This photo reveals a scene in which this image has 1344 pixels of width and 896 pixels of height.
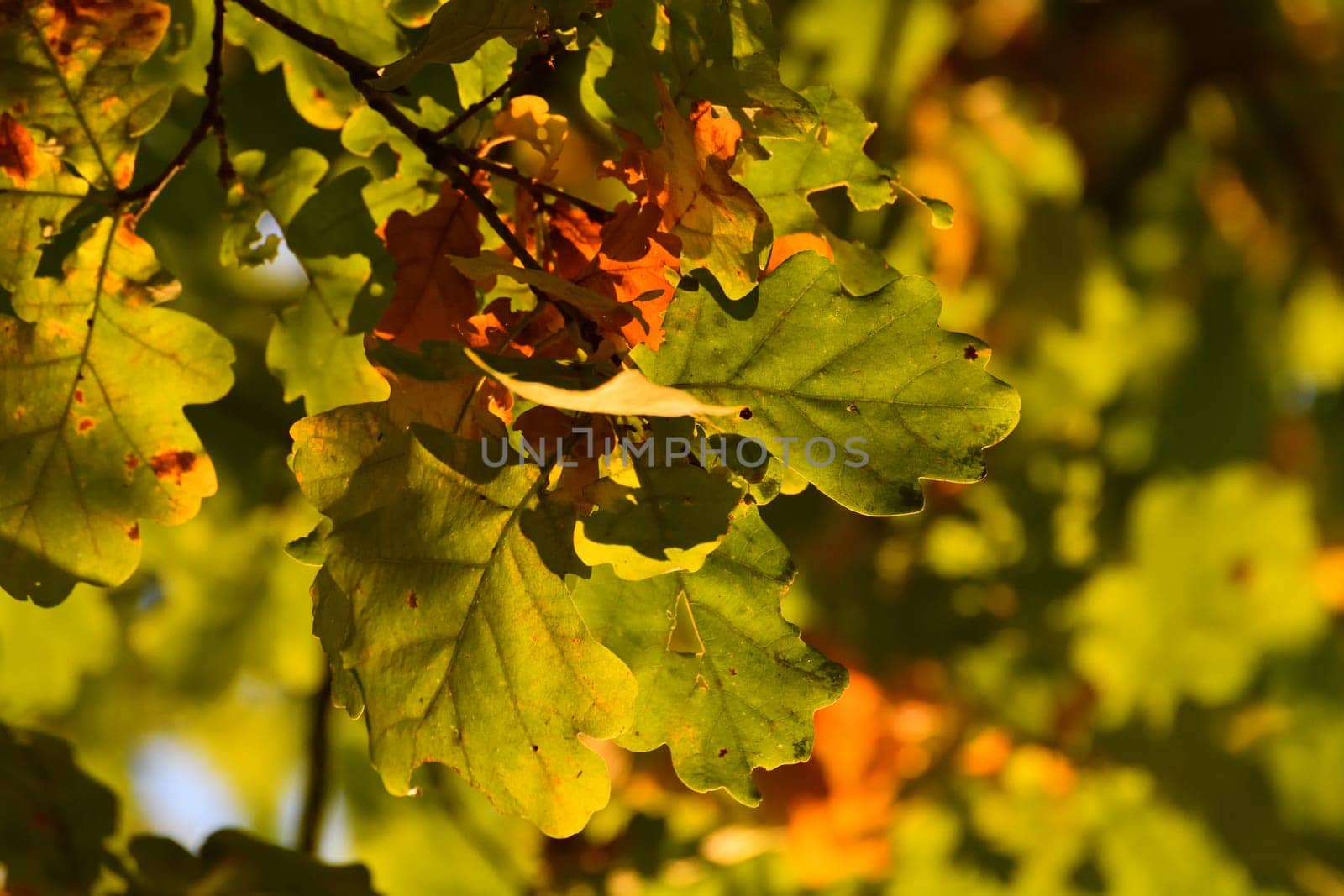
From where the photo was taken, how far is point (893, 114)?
2.54 meters

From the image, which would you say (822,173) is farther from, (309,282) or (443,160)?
(309,282)

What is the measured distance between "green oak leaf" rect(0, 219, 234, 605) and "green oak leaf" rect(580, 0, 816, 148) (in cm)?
39

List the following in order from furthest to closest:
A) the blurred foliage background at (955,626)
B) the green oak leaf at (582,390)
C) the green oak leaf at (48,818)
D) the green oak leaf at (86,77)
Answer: the blurred foliage background at (955,626) < the green oak leaf at (48,818) < the green oak leaf at (86,77) < the green oak leaf at (582,390)

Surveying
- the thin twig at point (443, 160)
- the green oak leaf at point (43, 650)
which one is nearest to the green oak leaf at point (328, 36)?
the thin twig at point (443, 160)

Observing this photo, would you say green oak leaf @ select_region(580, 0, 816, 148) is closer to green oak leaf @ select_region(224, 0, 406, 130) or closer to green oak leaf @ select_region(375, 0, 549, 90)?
green oak leaf @ select_region(375, 0, 549, 90)

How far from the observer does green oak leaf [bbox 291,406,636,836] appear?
74 centimetres

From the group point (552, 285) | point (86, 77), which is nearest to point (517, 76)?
point (552, 285)

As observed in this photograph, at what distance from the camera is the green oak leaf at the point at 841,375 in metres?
0.77

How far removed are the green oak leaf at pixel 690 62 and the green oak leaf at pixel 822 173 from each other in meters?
0.09

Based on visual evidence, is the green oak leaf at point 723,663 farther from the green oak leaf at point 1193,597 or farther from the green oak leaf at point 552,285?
the green oak leaf at point 1193,597

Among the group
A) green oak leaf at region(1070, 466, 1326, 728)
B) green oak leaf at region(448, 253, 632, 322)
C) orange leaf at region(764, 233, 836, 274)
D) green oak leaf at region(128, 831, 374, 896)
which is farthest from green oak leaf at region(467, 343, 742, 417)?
green oak leaf at region(1070, 466, 1326, 728)

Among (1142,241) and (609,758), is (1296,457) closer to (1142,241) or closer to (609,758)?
(1142,241)

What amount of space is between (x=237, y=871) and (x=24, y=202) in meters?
0.75

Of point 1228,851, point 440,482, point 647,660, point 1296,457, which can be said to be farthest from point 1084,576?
point 1296,457
